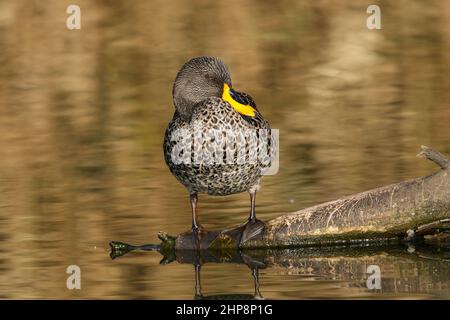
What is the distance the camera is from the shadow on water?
772 cm

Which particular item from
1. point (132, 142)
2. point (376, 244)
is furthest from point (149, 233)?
point (132, 142)

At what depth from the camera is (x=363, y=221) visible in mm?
8758

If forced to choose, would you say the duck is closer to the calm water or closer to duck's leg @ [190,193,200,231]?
duck's leg @ [190,193,200,231]

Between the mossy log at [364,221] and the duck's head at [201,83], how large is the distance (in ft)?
2.65

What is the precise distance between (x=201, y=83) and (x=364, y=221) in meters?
1.30

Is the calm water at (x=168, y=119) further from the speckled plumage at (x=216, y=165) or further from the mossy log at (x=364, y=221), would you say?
the speckled plumage at (x=216, y=165)

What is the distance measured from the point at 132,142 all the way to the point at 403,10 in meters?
7.00

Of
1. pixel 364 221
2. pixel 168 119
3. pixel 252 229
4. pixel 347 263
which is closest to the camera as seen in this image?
pixel 347 263

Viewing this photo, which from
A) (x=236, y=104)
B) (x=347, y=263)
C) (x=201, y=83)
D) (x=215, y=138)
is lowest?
(x=347, y=263)

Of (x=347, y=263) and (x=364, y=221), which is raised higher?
(x=364, y=221)

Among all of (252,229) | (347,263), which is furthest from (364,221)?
(252,229)

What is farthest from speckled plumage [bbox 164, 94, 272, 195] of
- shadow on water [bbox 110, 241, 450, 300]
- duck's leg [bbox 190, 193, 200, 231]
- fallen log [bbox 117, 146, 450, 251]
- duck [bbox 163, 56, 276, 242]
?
shadow on water [bbox 110, 241, 450, 300]

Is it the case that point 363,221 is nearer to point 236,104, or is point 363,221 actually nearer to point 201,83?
point 236,104

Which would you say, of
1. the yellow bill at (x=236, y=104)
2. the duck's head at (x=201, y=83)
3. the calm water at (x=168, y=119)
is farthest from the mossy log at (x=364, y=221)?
the duck's head at (x=201, y=83)
